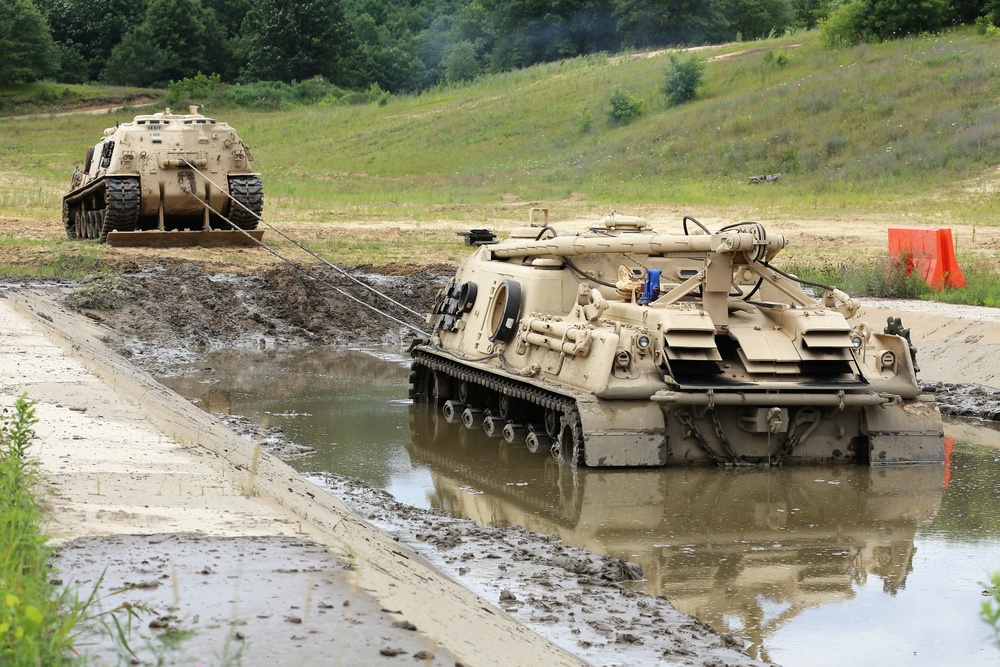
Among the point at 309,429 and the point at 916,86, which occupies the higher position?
the point at 916,86

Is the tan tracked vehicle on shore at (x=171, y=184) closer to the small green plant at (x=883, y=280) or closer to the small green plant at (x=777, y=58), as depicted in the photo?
the small green plant at (x=883, y=280)

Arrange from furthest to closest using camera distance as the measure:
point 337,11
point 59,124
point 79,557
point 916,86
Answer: point 337,11 < point 59,124 < point 916,86 < point 79,557

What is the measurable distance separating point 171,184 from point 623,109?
2226 centimetres

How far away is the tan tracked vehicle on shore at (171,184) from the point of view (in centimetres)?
2569

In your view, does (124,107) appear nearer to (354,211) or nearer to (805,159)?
(354,211)

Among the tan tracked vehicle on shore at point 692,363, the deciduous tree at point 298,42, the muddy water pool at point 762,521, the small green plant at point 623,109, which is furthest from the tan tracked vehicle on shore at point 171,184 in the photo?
the deciduous tree at point 298,42

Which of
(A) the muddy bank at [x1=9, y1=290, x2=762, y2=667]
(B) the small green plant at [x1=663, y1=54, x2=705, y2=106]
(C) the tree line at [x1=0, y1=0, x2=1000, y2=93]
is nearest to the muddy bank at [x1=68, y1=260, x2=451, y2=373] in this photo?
(A) the muddy bank at [x1=9, y1=290, x2=762, y2=667]

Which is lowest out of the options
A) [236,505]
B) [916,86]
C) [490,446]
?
[490,446]

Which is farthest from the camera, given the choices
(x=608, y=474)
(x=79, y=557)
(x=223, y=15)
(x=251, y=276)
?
(x=223, y=15)

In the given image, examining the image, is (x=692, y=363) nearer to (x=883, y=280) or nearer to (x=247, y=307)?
(x=883, y=280)

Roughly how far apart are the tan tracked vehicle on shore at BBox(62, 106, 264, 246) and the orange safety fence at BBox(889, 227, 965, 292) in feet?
36.8

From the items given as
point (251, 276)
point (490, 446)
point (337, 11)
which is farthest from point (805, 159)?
point (337, 11)

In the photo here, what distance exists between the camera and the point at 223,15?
75188 mm

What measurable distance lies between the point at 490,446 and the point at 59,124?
44379mm
